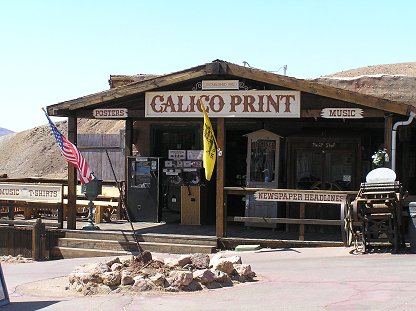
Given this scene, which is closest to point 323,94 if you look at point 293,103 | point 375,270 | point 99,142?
point 293,103

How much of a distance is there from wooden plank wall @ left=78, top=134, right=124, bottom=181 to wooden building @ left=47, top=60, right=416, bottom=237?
4.46 meters

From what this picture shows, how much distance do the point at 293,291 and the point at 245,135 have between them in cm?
753

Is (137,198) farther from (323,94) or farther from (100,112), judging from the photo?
(323,94)

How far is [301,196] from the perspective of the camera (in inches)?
546

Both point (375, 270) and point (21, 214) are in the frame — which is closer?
point (375, 270)

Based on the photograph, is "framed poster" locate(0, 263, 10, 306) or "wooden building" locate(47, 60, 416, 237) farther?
"wooden building" locate(47, 60, 416, 237)

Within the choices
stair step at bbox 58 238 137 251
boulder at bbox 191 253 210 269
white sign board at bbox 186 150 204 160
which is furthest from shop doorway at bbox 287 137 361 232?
boulder at bbox 191 253 210 269

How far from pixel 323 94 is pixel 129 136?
644 centimetres

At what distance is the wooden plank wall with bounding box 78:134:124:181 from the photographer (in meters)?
22.8

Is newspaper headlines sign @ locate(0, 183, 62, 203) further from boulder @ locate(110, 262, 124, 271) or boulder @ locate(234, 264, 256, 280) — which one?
boulder @ locate(234, 264, 256, 280)

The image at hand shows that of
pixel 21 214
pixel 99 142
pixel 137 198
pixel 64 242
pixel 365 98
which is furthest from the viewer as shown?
pixel 99 142

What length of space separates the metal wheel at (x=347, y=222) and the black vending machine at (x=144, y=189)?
566 centimetres

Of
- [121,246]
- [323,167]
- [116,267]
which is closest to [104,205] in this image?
[121,246]

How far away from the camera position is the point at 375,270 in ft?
35.3
